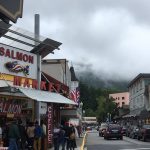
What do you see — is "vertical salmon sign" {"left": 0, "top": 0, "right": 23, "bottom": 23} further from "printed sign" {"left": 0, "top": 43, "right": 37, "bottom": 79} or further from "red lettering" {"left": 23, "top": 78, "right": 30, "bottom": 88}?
"red lettering" {"left": 23, "top": 78, "right": 30, "bottom": 88}

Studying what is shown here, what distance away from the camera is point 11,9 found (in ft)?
40.1

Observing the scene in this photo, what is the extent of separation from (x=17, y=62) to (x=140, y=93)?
80.5m

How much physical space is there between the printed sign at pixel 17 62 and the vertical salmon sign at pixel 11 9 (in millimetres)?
12857

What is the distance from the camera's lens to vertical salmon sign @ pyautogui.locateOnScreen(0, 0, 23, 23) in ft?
39.0

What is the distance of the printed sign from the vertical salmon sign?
42.2ft

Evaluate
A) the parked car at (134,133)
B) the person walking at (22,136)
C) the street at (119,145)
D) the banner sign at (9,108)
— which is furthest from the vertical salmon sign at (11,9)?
the parked car at (134,133)

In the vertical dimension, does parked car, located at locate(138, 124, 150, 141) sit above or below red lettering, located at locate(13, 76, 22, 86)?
below

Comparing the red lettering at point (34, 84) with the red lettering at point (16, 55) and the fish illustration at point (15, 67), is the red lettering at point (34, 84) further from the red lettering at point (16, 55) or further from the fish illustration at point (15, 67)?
the red lettering at point (16, 55)

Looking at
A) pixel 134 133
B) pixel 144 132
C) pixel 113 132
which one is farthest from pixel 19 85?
pixel 134 133

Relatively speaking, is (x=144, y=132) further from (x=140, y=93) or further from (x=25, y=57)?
(x=140, y=93)

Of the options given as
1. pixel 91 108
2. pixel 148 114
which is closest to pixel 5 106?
pixel 148 114

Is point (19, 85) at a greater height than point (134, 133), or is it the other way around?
point (19, 85)

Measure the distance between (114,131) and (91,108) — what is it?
13926 centimetres

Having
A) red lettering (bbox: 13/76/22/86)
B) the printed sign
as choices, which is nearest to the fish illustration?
the printed sign
